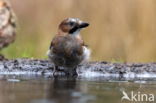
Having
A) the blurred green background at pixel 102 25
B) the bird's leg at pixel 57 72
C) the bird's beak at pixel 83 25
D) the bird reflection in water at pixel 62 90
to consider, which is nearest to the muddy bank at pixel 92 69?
the bird's leg at pixel 57 72

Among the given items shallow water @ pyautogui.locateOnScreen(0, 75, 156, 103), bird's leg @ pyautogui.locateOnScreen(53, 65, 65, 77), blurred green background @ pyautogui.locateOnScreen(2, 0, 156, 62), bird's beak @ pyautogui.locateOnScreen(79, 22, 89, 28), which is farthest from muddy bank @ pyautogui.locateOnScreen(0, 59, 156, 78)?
blurred green background @ pyautogui.locateOnScreen(2, 0, 156, 62)

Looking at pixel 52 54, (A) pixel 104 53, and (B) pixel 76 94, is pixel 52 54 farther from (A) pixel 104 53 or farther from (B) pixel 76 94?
(A) pixel 104 53

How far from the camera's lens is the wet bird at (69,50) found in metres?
9.04

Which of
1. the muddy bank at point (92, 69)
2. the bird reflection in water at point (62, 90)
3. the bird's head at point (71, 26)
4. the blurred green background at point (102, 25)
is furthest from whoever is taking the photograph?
the blurred green background at point (102, 25)

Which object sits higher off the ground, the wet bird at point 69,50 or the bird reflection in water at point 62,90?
the wet bird at point 69,50

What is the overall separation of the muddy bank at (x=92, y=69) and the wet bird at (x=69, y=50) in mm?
135

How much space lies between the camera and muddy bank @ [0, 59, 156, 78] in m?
8.95

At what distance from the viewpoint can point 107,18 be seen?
12.5m

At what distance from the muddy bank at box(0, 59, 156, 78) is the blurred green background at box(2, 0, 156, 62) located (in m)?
2.58

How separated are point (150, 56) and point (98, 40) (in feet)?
3.39

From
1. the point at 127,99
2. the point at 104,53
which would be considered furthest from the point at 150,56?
the point at 127,99

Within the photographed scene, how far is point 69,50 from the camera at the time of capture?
907 centimetres

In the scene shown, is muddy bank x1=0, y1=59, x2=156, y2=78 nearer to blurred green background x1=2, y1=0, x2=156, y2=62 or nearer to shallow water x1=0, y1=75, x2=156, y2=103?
shallow water x1=0, y1=75, x2=156, y2=103

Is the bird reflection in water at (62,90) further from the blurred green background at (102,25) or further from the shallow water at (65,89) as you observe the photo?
the blurred green background at (102,25)
